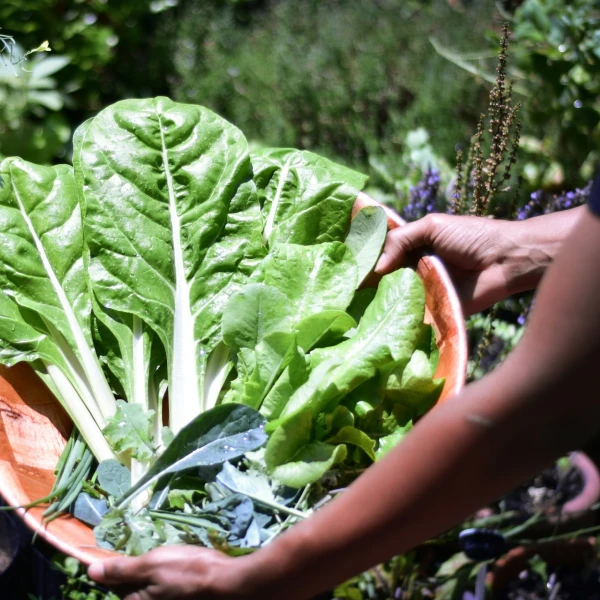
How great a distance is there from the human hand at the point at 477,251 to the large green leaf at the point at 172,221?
0.83 feet

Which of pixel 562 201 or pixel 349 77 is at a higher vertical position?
pixel 562 201

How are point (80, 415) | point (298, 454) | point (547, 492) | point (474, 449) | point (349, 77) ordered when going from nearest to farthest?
point (474, 449), point (298, 454), point (80, 415), point (547, 492), point (349, 77)

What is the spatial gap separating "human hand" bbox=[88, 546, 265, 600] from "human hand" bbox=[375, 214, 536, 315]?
0.58 m

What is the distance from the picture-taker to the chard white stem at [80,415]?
1.17 meters

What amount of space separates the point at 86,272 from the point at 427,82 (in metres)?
2.12

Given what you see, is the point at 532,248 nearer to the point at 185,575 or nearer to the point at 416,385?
the point at 416,385

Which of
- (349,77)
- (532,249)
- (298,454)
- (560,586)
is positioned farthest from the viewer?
(349,77)

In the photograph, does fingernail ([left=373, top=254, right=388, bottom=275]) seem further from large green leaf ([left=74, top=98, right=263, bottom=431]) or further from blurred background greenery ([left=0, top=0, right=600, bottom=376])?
blurred background greenery ([left=0, top=0, right=600, bottom=376])

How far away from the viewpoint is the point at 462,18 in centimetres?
363

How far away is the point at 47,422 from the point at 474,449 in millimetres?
789

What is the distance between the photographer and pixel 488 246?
128 cm

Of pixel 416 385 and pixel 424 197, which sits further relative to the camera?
pixel 424 197

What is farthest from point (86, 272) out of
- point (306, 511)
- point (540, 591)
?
point (540, 591)

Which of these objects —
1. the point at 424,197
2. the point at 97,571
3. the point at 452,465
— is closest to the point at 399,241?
the point at 424,197
